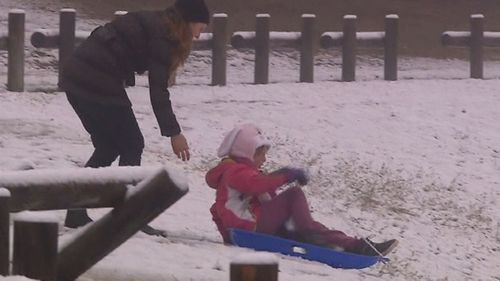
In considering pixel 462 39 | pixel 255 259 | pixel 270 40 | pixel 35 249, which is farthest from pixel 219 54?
pixel 255 259

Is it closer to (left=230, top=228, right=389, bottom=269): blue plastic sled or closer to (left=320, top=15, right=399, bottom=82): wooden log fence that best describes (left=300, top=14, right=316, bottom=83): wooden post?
(left=320, top=15, right=399, bottom=82): wooden log fence

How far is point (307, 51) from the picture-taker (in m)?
18.4

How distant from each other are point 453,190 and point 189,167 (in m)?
2.75

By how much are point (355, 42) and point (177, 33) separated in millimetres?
10727

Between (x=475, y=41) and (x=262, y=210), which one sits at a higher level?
(x=475, y=41)

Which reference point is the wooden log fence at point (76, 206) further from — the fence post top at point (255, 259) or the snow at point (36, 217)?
the fence post top at point (255, 259)

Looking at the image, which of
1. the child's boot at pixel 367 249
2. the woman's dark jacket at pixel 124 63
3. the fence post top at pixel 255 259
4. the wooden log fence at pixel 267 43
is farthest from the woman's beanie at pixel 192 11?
the wooden log fence at pixel 267 43

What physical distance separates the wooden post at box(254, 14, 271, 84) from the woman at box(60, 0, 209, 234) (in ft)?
31.1

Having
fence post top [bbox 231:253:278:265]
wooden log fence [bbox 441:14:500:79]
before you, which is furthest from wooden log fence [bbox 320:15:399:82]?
fence post top [bbox 231:253:278:265]

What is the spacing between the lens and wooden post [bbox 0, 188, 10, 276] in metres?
4.82

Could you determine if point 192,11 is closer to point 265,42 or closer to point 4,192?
point 4,192

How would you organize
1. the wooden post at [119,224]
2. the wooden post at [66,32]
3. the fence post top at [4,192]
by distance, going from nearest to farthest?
the fence post top at [4,192]
the wooden post at [119,224]
the wooden post at [66,32]

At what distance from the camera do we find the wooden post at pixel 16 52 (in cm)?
1595

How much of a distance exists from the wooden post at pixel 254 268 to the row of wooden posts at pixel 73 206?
778 mm
